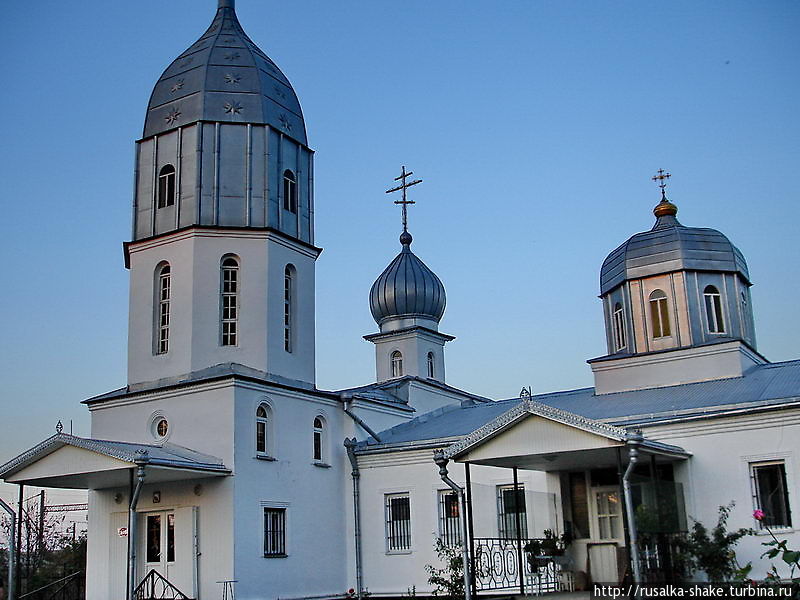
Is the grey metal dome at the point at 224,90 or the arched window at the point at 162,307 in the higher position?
the grey metal dome at the point at 224,90

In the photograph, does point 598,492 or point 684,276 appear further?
point 684,276

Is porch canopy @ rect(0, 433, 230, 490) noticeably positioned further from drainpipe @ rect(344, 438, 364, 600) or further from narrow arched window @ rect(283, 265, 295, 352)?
drainpipe @ rect(344, 438, 364, 600)

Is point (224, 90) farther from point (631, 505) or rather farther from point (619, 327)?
point (631, 505)

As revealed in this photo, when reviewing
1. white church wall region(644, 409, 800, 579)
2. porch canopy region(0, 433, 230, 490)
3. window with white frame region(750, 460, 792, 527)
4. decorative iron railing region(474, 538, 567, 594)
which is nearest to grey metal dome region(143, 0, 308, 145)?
porch canopy region(0, 433, 230, 490)

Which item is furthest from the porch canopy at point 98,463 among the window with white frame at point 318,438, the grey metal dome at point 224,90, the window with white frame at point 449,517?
the grey metal dome at point 224,90

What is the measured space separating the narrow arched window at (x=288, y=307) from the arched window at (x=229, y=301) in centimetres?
123

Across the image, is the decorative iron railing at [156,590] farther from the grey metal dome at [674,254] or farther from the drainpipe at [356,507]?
the grey metal dome at [674,254]

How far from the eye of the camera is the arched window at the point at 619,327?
23480 mm

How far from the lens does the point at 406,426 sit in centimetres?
2514

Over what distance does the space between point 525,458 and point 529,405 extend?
137cm

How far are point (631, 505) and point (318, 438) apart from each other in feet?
31.8

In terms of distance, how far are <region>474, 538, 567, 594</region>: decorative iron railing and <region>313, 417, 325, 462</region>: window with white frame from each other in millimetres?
5136

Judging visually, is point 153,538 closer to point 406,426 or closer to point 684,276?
point 406,426

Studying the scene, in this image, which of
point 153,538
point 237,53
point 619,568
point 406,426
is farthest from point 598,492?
point 237,53
